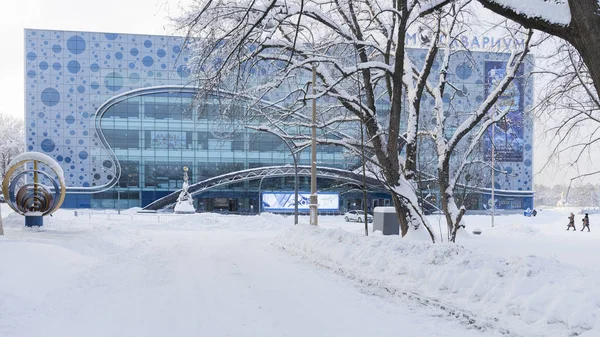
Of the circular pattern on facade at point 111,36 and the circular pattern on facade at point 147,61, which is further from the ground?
the circular pattern on facade at point 111,36

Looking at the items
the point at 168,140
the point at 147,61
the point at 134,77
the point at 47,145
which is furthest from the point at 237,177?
the point at 47,145

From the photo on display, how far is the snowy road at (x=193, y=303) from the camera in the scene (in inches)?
253

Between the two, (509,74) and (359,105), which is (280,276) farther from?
(509,74)

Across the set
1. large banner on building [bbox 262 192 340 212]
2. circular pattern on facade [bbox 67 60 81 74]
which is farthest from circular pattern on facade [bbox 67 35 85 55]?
large banner on building [bbox 262 192 340 212]

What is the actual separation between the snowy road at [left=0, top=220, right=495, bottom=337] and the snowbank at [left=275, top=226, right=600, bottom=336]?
67 cm

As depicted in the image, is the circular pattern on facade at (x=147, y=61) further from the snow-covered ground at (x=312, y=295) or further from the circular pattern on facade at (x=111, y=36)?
the snow-covered ground at (x=312, y=295)

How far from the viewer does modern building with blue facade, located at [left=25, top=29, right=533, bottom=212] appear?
72.2 m

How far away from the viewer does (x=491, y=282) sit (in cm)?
797

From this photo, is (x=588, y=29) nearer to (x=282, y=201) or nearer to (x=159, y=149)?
(x=282, y=201)

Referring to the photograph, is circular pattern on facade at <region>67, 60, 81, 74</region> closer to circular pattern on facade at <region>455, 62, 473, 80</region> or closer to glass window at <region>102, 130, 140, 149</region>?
glass window at <region>102, 130, 140, 149</region>

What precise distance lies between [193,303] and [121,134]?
68.9 metres

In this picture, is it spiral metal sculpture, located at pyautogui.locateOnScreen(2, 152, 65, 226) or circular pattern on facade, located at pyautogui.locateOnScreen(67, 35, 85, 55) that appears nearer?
spiral metal sculpture, located at pyautogui.locateOnScreen(2, 152, 65, 226)

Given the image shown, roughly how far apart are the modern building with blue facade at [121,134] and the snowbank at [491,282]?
196 ft

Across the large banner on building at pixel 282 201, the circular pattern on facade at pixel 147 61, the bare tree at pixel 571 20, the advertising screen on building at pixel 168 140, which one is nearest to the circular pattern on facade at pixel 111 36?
the circular pattern on facade at pixel 147 61
